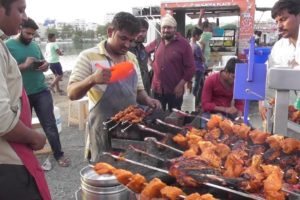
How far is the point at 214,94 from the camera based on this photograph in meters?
4.73

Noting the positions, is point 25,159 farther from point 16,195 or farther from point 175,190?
point 175,190

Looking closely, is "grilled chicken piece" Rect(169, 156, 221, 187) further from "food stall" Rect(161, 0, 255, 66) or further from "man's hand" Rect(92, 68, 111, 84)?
"food stall" Rect(161, 0, 255, 66)

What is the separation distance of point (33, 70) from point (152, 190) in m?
3.62

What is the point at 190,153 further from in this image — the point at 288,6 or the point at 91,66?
the point at 288,6

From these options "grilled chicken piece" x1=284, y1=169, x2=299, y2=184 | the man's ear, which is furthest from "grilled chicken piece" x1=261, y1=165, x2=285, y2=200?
the man's ear

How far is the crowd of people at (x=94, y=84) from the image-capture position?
1.99 meters

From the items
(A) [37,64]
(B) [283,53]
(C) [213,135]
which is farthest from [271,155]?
(A) [37,64]

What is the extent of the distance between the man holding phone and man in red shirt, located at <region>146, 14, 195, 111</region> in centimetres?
194

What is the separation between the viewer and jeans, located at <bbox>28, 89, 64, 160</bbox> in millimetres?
4832

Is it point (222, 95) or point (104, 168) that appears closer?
point (104, 168)

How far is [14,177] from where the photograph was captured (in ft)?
6.61

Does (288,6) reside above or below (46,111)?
above

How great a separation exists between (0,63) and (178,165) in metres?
1.15

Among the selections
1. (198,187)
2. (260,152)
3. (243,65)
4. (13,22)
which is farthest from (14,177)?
(243,65)
